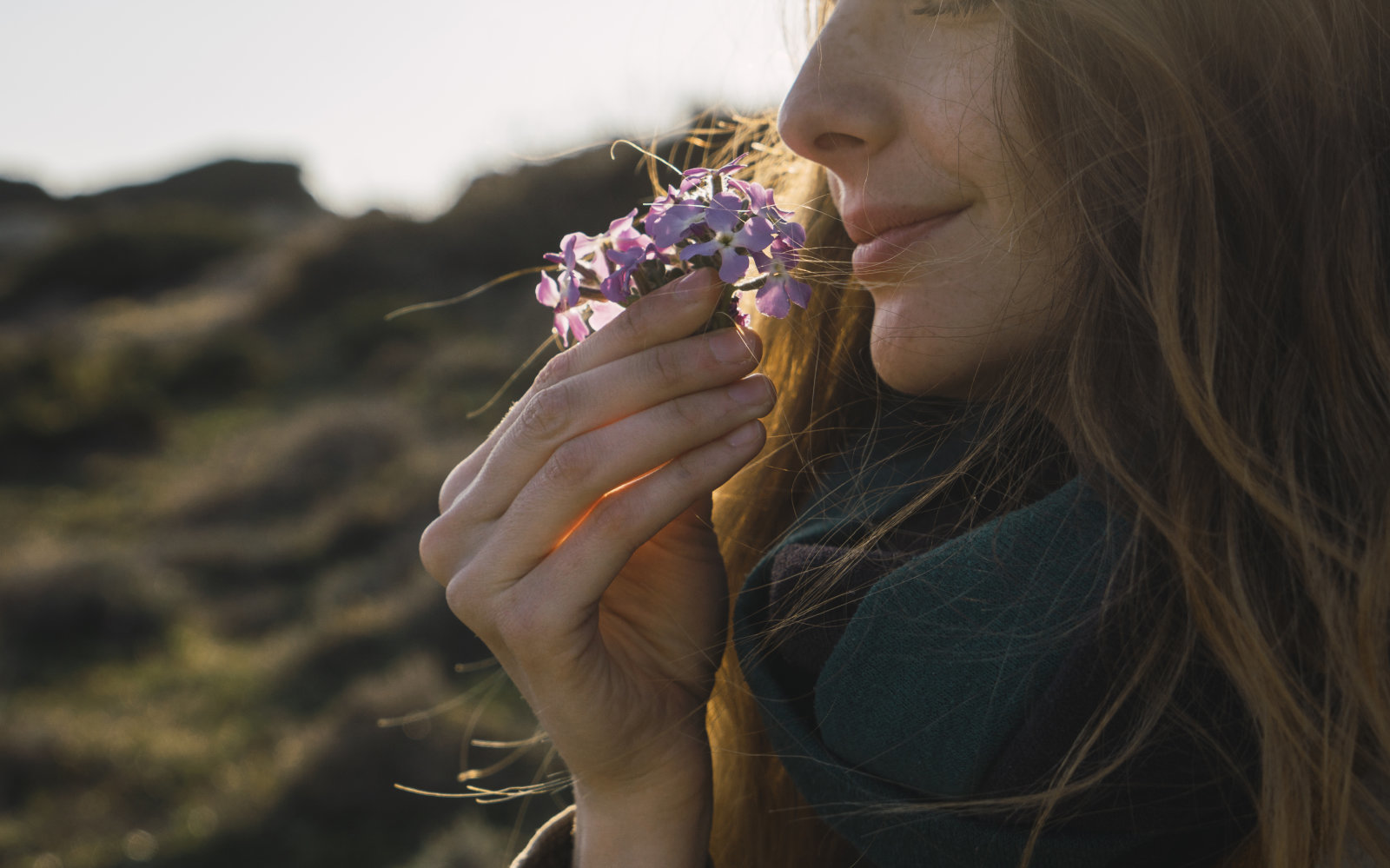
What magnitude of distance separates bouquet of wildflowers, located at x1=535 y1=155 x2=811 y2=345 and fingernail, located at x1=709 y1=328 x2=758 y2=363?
42 millimetres

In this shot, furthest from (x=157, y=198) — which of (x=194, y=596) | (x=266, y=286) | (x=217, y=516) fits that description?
(x=194, y=596)

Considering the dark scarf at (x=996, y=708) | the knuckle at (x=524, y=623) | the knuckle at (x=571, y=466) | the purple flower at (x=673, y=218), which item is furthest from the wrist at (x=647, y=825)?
the purple flower at (x=673, y=218)

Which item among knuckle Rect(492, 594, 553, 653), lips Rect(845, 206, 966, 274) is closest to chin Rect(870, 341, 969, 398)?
lips Rect(845, 206, 966, 274)

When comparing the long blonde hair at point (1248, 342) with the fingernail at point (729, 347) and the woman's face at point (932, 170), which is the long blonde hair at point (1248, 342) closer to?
the woman's face at point (932, 170)

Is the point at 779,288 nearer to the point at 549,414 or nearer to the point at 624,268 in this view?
the point at 624,268

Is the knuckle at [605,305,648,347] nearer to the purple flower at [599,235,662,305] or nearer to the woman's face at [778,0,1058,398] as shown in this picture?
the purple flower at [599,235,662,305]

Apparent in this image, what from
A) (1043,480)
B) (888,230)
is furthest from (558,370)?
(1043,480)

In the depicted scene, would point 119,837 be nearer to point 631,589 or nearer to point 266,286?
point 631,589

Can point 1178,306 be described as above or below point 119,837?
above

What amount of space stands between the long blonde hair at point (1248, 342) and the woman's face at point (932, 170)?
0.18 feet

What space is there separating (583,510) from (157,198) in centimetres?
4262

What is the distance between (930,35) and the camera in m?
1.39

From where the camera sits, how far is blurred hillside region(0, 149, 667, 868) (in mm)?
5406

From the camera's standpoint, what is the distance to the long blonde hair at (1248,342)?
3.58ft
